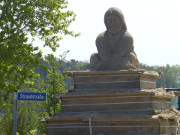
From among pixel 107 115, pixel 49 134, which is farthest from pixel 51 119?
pixel 107 115

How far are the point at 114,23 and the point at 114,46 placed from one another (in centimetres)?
84

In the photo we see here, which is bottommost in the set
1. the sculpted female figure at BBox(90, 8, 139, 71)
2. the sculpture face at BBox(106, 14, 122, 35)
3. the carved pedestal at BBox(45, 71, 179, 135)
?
the carved pedestal at BBox(45, 71, 179, 135)

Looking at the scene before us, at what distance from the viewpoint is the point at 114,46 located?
58.5 feet

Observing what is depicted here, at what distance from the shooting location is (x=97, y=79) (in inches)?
665

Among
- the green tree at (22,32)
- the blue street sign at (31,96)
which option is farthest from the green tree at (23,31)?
the blue street sign at (31,96)

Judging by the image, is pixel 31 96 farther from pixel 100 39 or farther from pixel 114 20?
pixel 114 20

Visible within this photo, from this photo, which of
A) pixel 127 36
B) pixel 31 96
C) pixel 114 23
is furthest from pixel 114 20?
pixel 31 96

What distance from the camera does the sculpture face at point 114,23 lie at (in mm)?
17781

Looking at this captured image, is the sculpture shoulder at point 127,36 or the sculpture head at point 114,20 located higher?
the sculpture head at point 114,20

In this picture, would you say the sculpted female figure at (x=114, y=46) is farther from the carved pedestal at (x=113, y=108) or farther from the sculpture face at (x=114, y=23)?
the carved pedestal at (x=113, y=108)

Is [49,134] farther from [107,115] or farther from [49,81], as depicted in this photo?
[49,81]

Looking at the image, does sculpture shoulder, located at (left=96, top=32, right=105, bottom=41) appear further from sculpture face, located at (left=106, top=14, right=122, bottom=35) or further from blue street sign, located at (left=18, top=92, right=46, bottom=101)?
blue street sign, located at (left=18, top=92, right=46, bottom=101)

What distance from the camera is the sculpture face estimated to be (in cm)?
1778

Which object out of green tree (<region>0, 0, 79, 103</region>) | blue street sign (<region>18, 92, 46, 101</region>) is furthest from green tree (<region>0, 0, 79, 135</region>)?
blue street sign (<region>18, 92, 46, 101</region>)
